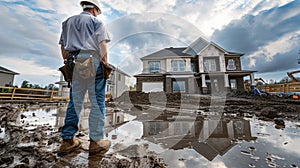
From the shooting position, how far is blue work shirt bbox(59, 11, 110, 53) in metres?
1.60

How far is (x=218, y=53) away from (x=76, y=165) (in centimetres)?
1965

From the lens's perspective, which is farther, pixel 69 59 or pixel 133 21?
pixel 133 21

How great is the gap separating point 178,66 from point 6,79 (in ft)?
90.0

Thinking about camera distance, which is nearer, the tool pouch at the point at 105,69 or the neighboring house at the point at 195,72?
the tool pouch at the point at 105,69

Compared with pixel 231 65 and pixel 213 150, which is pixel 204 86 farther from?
pixel 213 150

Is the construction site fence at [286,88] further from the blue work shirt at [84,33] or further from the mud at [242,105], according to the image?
the blue work shirt at [84,33]

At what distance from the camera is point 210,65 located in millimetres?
17438

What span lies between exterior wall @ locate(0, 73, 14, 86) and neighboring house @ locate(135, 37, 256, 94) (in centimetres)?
2194

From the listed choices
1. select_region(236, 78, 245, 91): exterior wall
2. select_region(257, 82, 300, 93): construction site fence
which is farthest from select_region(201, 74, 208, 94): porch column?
select_region(257, 82, 300, 93): construction site fence

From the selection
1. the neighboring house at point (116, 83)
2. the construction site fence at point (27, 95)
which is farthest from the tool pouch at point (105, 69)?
the neighboring house at point (116, 83)

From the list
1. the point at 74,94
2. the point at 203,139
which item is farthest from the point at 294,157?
the point at 74,94

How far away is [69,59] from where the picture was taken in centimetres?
161

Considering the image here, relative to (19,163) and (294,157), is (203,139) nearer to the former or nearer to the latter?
(294,157)

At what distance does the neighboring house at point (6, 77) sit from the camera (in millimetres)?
20938
